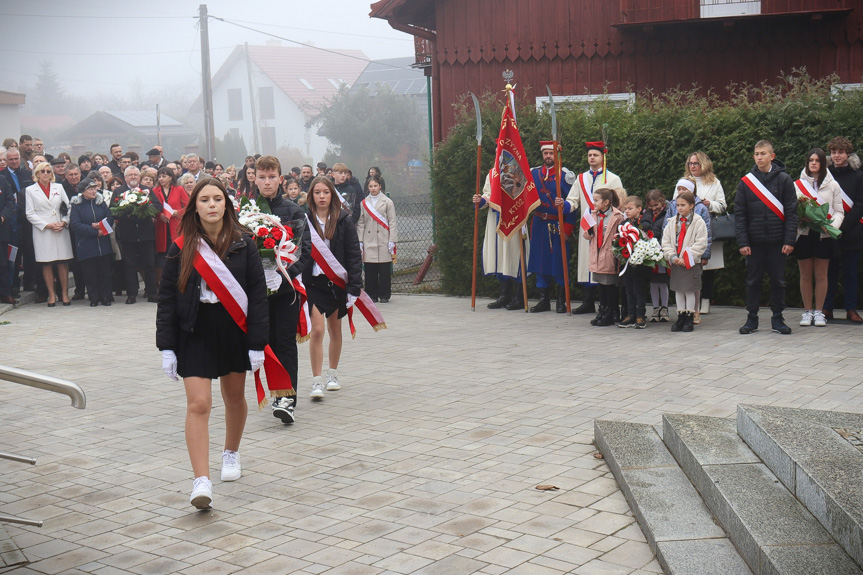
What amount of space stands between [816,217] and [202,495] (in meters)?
7.89

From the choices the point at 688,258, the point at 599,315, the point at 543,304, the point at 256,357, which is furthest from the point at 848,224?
the point at 256,357

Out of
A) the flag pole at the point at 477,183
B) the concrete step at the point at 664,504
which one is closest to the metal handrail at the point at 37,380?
the concrete step at the point at 664,504

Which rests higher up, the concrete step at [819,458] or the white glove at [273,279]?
the white glove at [273,279]

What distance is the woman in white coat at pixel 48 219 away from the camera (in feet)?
49.2

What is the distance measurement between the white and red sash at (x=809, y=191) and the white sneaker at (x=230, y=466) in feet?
24.7

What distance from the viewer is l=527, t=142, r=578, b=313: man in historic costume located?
13367 millimetres

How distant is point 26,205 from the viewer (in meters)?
15.1

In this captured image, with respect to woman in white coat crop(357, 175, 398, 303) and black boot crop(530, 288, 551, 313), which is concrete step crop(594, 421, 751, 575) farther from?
woman in white coat crop(357, 175, 398, 303)

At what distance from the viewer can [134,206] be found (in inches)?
598

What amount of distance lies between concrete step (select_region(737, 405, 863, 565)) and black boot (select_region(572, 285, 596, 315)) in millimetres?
6952

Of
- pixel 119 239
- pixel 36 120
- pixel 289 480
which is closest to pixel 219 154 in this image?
pixel 36 120

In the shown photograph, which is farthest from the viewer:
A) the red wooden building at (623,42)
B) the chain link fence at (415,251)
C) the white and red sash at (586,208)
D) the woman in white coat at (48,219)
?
the chain link fence at (415,251)

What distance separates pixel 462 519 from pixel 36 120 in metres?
92.2

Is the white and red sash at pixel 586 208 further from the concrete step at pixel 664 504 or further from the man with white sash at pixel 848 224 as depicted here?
the concrete step at pixel 664 504
